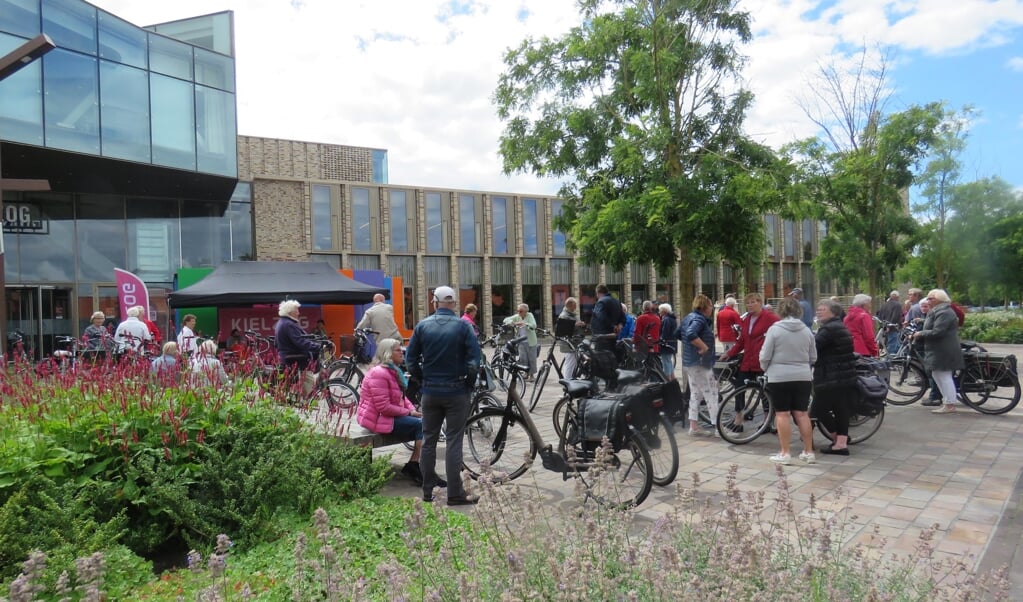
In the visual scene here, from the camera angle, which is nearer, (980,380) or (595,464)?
(595,464)

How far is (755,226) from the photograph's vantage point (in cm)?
1277

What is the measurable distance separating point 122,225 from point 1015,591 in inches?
1067

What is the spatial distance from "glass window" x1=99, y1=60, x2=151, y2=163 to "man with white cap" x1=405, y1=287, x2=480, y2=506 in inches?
757

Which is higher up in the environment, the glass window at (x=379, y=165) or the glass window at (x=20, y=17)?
the glass window at (x=379, y=165)

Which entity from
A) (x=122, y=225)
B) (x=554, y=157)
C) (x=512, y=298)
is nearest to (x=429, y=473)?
(x=554, y=157)

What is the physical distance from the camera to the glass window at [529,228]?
1630 inches

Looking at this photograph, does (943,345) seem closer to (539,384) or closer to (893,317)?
(893,317)

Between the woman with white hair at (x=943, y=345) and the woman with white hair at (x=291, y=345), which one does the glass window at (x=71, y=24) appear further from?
the woman with white hair at (x=943, y=345)

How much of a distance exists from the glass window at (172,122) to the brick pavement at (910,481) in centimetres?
1855

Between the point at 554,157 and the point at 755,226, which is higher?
the point at 554,157

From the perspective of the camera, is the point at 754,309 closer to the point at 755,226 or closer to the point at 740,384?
the point at 740,384

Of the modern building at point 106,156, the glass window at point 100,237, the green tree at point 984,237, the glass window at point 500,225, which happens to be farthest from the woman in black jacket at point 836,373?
the glass window at point 500,225

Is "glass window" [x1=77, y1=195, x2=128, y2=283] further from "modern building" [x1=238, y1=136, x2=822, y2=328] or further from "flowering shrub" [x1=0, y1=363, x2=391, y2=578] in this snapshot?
"flowering shrub" [x1=0, y1=363, x2=391, y2=578]

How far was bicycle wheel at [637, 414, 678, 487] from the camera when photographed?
5676 millimetres
